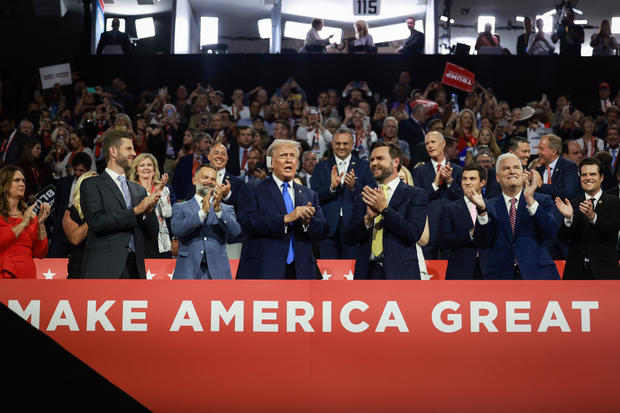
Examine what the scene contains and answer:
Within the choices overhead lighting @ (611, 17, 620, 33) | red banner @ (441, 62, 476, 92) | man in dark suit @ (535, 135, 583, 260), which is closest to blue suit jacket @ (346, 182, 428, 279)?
man in dark suit @ (535, 135, 583, 260)

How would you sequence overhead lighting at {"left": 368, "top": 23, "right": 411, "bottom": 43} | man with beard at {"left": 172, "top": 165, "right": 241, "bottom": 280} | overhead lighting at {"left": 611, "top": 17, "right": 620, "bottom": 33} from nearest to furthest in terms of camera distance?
man with beard at {"left": 172, "top": 165, "right": 241, "bottom": 280}
overhead lighting at {"left": 368, "top": 23, "right": 411, "bottom": 43}
overhead lighting at {"left": 611, "top": 17, "right": 620, "bottom": 33}

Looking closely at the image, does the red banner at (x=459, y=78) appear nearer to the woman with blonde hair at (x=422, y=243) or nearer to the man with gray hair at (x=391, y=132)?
the man with gray hair at (x=391, y=132)

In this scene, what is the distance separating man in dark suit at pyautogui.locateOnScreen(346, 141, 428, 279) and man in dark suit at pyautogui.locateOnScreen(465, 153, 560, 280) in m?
0.45

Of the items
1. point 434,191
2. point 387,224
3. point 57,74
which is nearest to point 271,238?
point 387,224

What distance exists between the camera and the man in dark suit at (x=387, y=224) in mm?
5262

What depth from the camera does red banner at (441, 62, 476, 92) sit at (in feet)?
42.5

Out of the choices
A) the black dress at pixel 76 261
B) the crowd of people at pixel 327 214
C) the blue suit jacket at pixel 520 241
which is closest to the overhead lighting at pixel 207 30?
the crowd of people at pixel 327 214

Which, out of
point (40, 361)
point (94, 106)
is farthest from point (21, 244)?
point (94, 106)

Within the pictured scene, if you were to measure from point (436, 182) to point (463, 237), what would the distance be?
2.75 feet

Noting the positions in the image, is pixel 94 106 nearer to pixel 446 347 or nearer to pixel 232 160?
pixel 232 160

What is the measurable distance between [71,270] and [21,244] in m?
0.67

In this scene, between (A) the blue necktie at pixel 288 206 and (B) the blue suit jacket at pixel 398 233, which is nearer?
(B) the blue suit jacket at pixel 398 233

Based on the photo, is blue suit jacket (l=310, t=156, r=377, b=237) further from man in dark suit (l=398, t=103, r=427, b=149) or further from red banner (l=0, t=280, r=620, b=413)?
man in dark suit (l=398, t=103, r=427, b=149)

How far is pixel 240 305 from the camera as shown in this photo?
4367 mm
